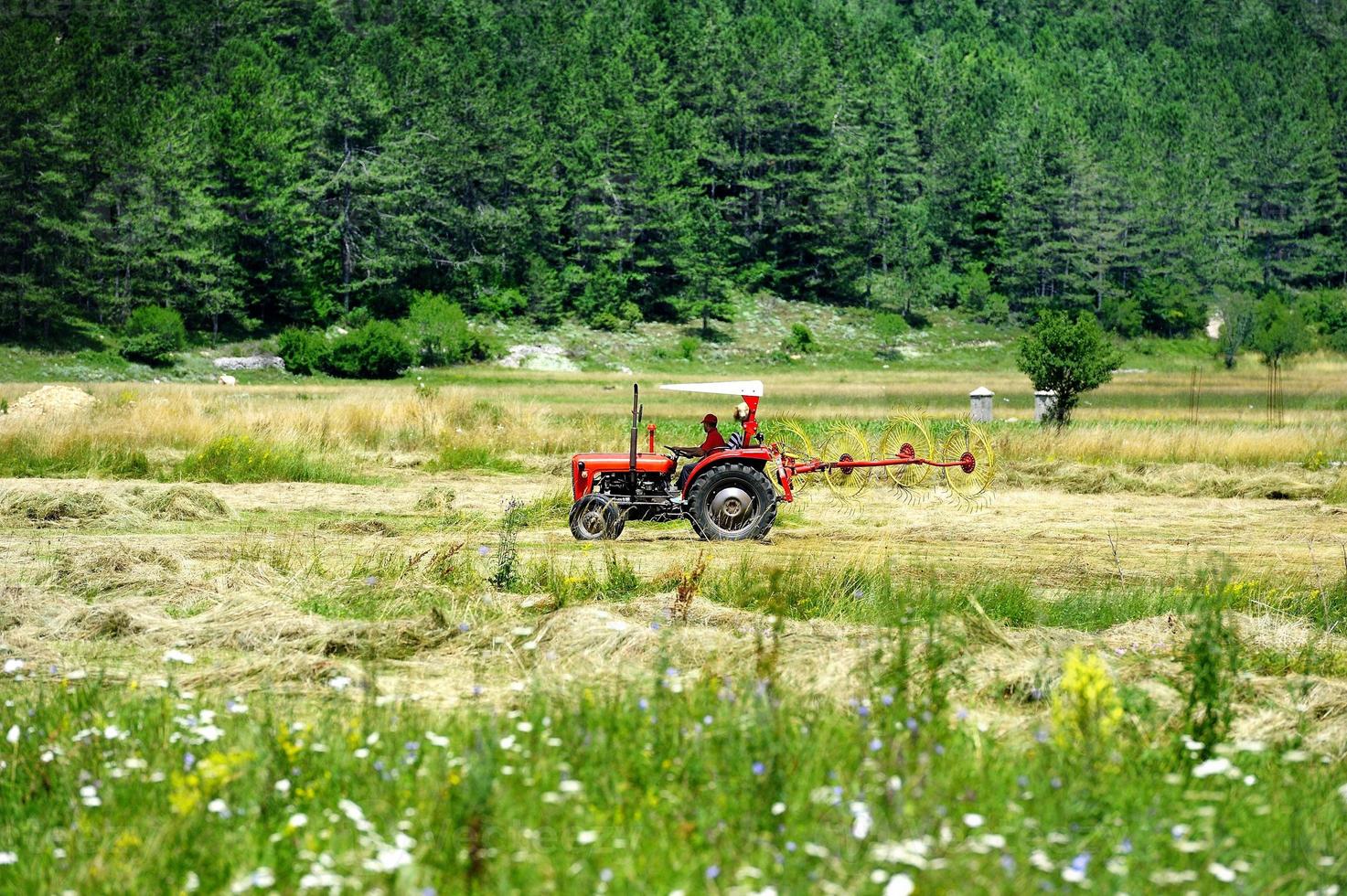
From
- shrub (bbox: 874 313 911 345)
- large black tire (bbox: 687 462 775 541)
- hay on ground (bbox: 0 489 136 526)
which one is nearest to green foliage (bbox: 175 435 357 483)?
hay on ground (bbox: 0 489 136 526)

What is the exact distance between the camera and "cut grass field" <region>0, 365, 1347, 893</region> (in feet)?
18.8

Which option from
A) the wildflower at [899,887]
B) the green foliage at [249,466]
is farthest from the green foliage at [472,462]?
the wildflower at [899,887]

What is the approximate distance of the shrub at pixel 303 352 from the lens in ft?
194

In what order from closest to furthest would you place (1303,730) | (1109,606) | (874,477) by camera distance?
(1303,730)
(1109,606)
(874,477)

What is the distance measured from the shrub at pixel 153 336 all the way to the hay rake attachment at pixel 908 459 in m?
42.5

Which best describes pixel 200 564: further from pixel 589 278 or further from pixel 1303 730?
pixel 589 278

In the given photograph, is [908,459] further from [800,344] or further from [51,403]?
[800,344]

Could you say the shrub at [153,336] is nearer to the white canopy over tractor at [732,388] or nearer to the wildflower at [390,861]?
the white canopy over tractor at [732,388]

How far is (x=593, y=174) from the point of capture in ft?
279

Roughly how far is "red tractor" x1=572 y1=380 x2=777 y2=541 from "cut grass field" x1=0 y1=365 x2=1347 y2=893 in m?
0.42

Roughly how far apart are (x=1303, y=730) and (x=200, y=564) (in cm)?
927

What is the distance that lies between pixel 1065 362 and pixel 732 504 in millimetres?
17719

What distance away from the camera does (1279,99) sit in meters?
138

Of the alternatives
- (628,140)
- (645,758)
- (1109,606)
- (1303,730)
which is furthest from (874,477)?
(628,140)
